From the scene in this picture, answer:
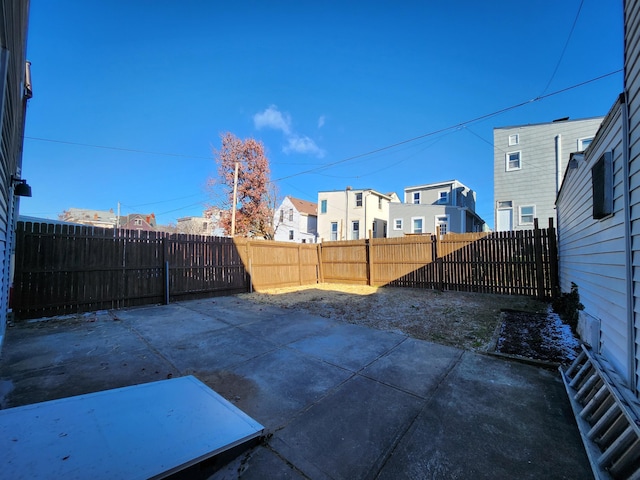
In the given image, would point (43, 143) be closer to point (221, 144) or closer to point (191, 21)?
point (221, 144)

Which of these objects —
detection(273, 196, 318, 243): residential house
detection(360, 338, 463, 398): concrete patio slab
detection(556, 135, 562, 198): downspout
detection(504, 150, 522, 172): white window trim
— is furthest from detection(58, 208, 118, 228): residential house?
detection(556, 135, 562, 198): downspout

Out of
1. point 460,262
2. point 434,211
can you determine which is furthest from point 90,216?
point 460,262

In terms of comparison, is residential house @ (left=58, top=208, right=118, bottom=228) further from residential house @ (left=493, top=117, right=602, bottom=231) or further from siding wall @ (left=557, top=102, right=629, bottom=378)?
siding wall @ (left=557, top=102, right=629, bottom=378)

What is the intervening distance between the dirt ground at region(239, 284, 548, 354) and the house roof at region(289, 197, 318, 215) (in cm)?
1842

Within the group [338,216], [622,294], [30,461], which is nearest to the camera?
[30,461]

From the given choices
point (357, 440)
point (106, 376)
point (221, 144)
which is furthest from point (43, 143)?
point (357, 440)

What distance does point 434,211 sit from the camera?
17.8m

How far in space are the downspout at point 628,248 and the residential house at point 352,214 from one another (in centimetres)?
1882

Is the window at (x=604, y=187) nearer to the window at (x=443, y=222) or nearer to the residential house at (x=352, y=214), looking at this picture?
the window at (x=443, y=222)

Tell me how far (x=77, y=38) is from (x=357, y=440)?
1027cm

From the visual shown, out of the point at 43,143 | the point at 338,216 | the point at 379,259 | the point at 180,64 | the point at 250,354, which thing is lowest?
the point at 250,354

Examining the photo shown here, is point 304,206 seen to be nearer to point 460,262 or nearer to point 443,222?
point 443,222

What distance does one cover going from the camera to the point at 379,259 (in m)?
10.0

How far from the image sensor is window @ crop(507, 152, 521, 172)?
1367 centimetres
